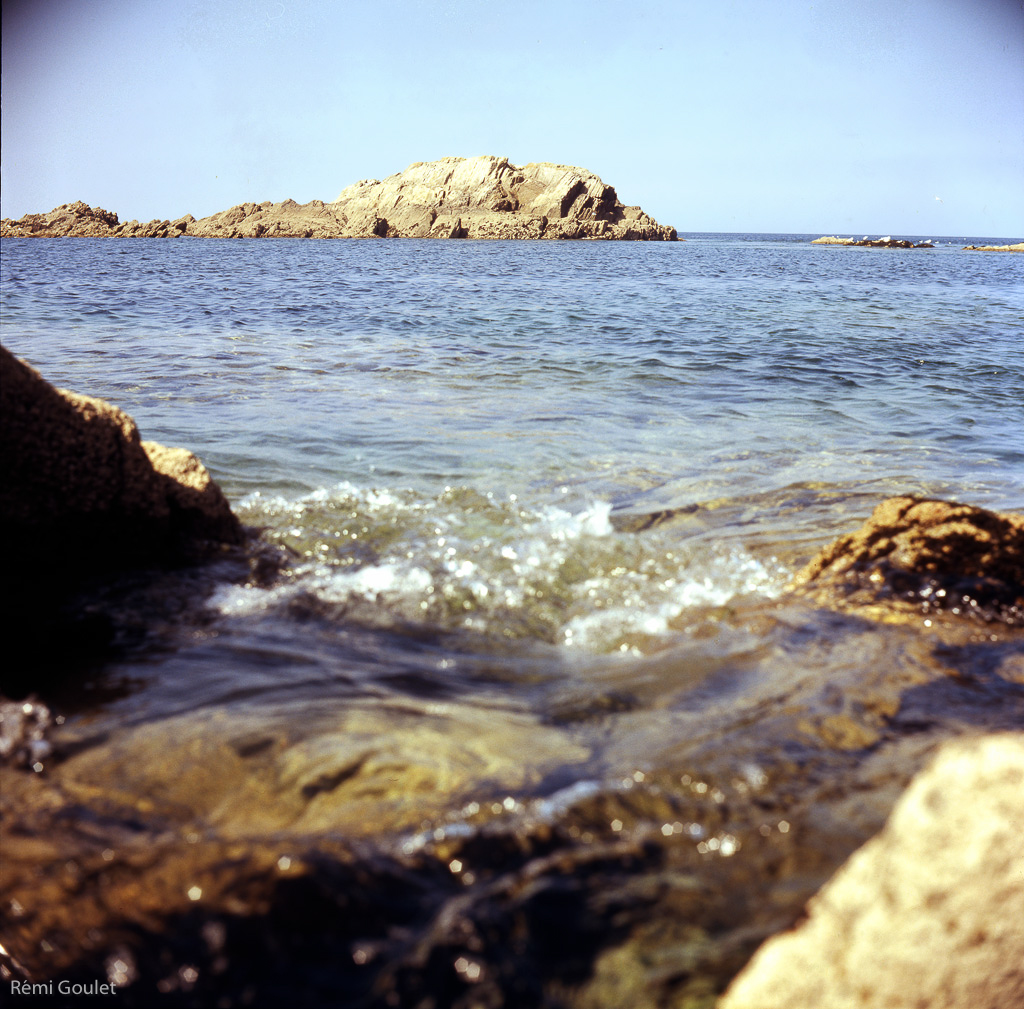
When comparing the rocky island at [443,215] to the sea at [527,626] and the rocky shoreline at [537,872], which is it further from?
the rocky shoreline at [537,872]

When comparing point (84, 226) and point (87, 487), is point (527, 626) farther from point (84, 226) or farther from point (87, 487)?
point (84, 226)

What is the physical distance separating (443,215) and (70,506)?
9099 centimetres

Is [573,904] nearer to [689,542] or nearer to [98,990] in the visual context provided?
[98,990]

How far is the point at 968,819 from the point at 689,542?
9.23 ft

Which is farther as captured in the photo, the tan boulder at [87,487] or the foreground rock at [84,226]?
the foreground rock at [84,226]

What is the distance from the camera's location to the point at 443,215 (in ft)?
286

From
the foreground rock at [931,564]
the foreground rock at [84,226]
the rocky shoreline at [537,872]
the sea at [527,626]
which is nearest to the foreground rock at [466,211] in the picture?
the foreground rock at [84,226]

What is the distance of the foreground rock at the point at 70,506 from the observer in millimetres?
2783

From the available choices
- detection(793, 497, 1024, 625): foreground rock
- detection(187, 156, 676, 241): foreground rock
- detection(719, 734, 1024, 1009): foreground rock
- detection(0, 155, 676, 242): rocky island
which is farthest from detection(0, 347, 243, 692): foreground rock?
detection(0, 155, 676, 242): rocky island

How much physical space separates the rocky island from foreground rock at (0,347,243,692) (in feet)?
273

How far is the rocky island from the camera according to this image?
8318cm

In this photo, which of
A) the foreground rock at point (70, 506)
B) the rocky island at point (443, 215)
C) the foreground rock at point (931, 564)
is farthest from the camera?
the rocky island at point (443, 215)

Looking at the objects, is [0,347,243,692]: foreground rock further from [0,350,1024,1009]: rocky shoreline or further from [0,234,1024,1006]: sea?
[0,350,1024,1009]: rocky shoreline

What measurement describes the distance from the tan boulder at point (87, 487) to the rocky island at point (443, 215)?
273ft
